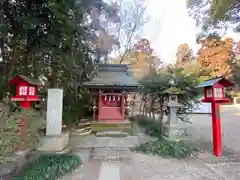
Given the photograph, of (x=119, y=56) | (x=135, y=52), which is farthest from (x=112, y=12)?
(x=135, y=52)

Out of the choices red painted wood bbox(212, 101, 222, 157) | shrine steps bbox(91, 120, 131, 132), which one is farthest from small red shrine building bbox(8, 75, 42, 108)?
red painted wood bbox(212, 101, 222, 157)

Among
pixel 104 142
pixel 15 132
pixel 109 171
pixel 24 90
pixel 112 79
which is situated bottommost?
pixel 109 171

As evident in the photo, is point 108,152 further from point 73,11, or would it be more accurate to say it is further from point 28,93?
point 73,11

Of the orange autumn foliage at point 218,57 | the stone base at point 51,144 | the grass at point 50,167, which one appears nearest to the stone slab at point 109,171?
the grass at point 50,167

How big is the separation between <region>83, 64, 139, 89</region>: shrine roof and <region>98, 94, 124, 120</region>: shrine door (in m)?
0.64

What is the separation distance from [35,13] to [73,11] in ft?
3.60

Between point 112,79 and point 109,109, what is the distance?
1426mm

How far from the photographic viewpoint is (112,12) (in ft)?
23.3

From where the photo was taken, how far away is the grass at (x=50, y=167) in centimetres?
345

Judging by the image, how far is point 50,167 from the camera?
12.1 feet

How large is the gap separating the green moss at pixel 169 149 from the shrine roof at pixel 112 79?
300 cm

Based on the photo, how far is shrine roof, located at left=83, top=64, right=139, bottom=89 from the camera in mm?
7809

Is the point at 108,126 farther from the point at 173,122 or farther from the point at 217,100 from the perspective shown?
the point at 217,100

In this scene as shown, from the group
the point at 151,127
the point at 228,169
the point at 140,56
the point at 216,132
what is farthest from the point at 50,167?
the point at 140,56
